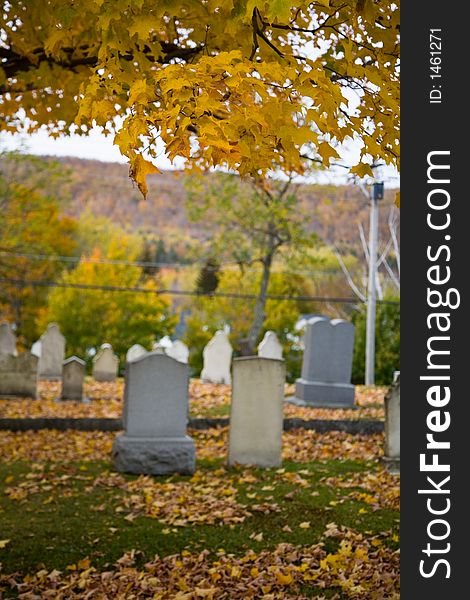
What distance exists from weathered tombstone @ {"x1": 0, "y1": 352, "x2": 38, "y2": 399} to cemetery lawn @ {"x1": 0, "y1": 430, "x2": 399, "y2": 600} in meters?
5.02

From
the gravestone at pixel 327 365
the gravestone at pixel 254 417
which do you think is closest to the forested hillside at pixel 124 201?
the gravestone at pixel 327 365

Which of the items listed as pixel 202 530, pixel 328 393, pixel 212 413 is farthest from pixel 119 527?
pixel 328 393

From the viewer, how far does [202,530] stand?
5.75m

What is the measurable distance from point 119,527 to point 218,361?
11.8 meters

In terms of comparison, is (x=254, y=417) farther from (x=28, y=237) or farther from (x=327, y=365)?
(x=28, y=237)

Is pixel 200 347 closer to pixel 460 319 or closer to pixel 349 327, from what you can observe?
pixel 349 327

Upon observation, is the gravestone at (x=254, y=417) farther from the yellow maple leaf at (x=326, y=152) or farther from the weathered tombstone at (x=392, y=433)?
the yellow maple leaf at (x=326, y=152)

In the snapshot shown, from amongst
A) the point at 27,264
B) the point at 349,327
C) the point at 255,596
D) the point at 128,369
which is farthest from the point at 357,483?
the point at 27,264

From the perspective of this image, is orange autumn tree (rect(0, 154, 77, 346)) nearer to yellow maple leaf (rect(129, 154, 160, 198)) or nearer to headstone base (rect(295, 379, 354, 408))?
headstone base (rect(295, 379, 354, 408))

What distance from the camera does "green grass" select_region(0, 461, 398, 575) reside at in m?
5.18

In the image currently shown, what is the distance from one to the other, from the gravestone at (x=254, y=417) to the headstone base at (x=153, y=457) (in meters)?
0.66

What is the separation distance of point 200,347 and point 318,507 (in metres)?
24.7

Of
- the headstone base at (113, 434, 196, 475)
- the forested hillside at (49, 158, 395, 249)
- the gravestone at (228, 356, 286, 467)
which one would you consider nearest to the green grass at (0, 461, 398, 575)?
the headstone base at (113, 434, 196, 475)

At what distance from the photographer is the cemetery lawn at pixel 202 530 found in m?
4.54
